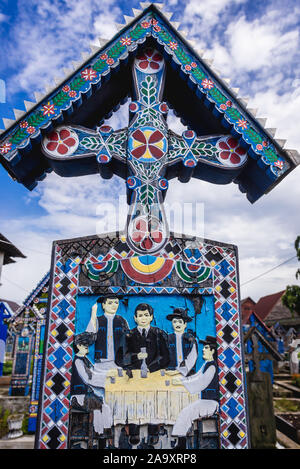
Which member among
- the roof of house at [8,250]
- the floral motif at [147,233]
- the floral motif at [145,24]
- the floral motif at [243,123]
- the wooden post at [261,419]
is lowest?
the wooden post at [261,419]

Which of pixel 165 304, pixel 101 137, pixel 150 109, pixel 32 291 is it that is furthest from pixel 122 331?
pixel 32 291

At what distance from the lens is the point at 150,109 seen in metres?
4.39

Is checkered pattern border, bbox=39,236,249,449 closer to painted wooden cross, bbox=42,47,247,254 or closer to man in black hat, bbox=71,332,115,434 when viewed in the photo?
man in black hat, bbox=71,332,115,434

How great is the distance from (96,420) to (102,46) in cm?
432

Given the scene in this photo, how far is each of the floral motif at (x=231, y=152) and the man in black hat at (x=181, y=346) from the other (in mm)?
2036

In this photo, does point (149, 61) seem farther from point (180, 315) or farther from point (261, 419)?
point (261, 419)

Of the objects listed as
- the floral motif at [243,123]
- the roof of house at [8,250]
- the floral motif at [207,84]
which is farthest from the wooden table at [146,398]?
the roof of house at [8,250]

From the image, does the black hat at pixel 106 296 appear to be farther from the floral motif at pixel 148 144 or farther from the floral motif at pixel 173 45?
the floral motif at pixel 173 45

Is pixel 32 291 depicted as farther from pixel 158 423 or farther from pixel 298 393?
pixel 298 393

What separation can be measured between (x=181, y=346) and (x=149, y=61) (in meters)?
3.71

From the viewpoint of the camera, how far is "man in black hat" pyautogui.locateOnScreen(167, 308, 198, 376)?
11.4 ft

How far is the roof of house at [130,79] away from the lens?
4027 millimetres

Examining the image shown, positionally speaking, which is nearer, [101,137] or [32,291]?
[101,137]

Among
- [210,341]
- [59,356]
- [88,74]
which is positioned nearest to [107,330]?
[59,356]
